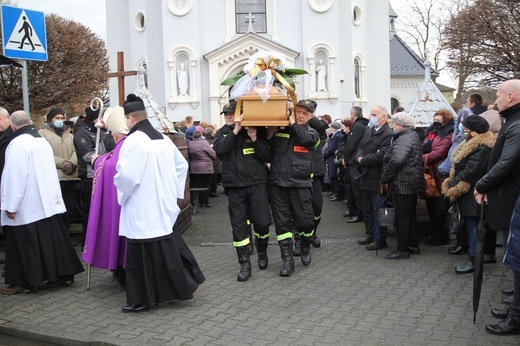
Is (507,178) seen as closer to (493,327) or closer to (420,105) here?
(493,327)

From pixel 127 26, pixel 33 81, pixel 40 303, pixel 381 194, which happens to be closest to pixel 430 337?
pixel 381 194

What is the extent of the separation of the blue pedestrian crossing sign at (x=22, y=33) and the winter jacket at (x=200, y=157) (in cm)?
539

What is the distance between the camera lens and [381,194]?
862 cm

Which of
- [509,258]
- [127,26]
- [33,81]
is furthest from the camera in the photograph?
[127,26]

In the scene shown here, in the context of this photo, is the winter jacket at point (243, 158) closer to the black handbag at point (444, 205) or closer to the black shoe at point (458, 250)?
the black handbag at point (444, 205)

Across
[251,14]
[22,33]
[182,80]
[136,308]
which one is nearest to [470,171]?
[136,308]

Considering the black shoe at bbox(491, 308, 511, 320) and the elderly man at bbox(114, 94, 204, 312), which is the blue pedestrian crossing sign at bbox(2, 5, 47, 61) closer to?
the elderly man at bbox(114, 94, 204, 312)

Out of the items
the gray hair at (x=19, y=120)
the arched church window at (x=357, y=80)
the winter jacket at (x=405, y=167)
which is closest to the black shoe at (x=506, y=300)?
the winter jacket at (x=405, y=167)

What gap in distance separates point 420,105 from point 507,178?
554cm

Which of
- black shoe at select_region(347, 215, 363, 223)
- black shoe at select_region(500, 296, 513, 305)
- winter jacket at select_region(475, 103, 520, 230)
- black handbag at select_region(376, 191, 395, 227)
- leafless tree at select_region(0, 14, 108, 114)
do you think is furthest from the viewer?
leafless tree at select_region(0, 14, 108, 114)

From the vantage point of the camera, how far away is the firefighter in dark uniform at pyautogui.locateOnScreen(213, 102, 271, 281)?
7441 millimetres

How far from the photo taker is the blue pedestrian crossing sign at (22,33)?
8289mm

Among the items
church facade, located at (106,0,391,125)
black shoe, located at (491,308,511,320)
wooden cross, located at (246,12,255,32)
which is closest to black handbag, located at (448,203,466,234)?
black shoe, located at (491,308,511,320)

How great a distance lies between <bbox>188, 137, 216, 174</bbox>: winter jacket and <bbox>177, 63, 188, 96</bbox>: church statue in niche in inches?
692
